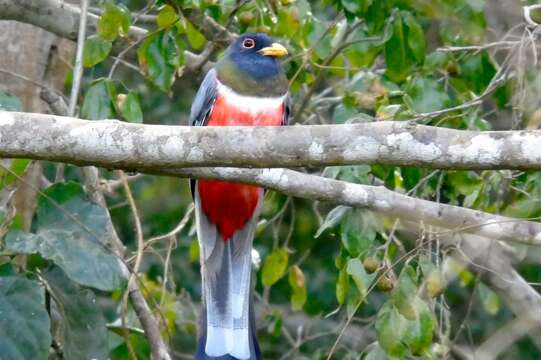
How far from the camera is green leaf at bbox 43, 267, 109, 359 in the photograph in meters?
4.13

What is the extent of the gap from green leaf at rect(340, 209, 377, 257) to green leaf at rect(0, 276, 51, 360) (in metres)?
1.02

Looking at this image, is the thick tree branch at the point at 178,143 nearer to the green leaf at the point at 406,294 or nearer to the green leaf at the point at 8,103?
the green leaf at the point at 406,294

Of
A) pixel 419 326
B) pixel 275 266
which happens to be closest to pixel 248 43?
pixel 275 266

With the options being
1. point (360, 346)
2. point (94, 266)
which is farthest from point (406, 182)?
point (360, 346)

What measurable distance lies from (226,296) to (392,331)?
3.73 feet

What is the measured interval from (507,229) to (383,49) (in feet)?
3.06

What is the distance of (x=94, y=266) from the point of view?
13.1ft

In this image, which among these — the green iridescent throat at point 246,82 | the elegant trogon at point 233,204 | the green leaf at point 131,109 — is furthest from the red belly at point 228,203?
the green leaf at point 131,109

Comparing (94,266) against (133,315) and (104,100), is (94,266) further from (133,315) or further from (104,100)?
(133,315)

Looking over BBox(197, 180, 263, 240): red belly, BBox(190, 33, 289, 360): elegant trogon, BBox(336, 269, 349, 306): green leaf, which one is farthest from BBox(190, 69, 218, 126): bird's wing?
BBox(336, 269, 349, 306): green leaf

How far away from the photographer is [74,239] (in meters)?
4.05

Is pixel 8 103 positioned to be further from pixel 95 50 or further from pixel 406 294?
pixel 406 294

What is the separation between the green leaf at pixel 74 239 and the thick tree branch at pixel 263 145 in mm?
768

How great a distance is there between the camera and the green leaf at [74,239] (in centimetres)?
394
